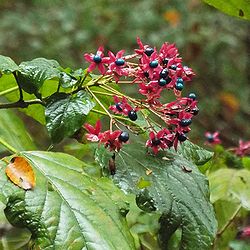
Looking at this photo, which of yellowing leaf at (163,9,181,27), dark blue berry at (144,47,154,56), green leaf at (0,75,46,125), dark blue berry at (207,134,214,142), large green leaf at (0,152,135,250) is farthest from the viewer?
yellowing leaf at (163,9,181,27)

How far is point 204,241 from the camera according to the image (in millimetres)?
1144

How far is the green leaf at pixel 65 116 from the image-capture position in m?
1.11

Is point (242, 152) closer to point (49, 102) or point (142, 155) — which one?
point (142, 155)

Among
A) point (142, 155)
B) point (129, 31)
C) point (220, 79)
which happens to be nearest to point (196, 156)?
point (142, 155)

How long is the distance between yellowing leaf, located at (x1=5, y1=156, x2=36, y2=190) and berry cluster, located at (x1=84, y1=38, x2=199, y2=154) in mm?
149

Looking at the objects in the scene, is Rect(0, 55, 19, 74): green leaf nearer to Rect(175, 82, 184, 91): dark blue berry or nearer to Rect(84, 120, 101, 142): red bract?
Rect(84, 120, 101, 142): red bract

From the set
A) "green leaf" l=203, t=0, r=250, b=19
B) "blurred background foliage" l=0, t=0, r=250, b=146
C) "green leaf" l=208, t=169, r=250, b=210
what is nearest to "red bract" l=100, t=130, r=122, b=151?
"green leaf" l=203, t=0, r=250, b=19

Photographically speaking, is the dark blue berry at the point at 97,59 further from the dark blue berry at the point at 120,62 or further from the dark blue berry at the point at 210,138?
the dark blue berry at the point at 210,138

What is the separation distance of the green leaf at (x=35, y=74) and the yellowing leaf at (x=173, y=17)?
3.74 metres

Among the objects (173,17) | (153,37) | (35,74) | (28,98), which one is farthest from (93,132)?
(173,17)

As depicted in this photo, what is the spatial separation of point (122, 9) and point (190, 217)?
3.93 metres

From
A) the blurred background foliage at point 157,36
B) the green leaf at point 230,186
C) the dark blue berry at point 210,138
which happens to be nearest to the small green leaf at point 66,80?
the green leaf at point 230,186

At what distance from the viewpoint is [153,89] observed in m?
1.19

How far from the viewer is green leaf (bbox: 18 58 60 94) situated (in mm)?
1153
